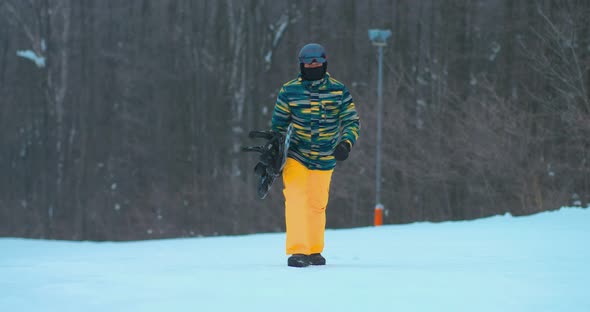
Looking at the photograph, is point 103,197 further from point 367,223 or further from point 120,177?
point 367,223

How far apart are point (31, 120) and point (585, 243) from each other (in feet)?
116

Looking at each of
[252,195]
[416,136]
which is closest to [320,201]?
[416,136]

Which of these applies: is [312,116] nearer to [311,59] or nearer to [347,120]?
[347,120]

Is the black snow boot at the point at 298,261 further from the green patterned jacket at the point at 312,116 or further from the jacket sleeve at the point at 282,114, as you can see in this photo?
the jacket sleeve at the point at 282,114

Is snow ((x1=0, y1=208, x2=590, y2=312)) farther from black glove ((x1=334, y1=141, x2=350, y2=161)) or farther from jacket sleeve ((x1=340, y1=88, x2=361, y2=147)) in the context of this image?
jacket sleeve ((x1=340, y1=88, x2=361, y2=147))

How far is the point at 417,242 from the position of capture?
373 inches

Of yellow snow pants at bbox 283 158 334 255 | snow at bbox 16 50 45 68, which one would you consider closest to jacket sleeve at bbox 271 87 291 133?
yellow snow pants at bbox 283 158 334 255

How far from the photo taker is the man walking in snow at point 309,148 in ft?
22.9

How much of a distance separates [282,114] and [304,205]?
2.37 ft

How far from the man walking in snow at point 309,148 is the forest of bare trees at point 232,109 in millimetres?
21353

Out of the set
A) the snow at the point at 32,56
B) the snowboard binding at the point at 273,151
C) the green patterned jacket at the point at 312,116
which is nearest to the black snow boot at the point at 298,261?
the snowboard binding at the point at 273,151

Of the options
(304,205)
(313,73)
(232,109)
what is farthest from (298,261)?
(232,109)

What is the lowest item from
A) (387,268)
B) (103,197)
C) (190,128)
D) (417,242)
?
(103,197)

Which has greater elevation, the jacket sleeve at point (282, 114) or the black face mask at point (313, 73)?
the black face mask at point (313, 73)
